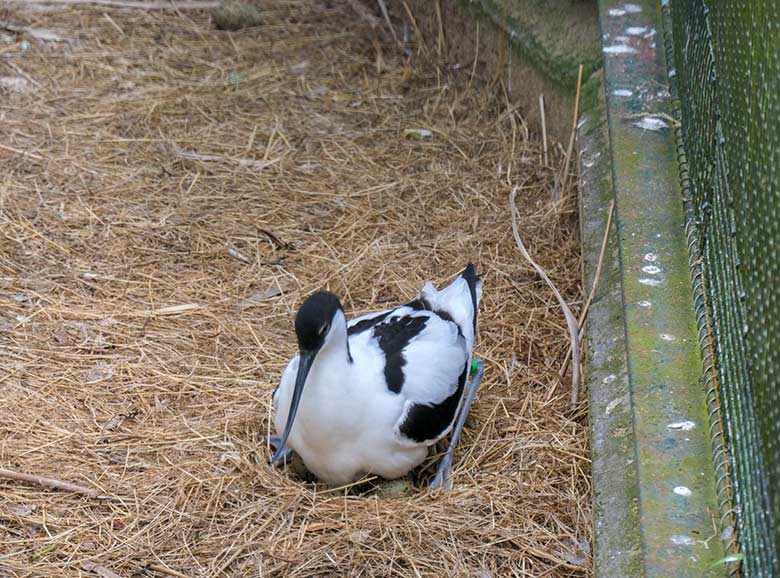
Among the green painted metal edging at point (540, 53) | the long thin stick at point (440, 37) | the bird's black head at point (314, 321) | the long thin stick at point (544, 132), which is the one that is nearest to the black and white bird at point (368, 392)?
the bird's black head at point (314, 321)

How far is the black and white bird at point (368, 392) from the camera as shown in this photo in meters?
3.42

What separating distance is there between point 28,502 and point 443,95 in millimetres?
3617

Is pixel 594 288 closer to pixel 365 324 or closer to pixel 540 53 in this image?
pixel 365 324

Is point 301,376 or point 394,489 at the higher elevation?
point 301,376

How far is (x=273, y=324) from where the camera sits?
Answer: 14.7 feet

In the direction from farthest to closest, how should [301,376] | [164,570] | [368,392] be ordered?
[368,392] → [301,376] → [164,570]

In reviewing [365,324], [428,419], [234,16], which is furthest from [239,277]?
[234,16]

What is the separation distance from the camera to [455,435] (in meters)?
3.90

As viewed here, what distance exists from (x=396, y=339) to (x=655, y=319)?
34.6 inches

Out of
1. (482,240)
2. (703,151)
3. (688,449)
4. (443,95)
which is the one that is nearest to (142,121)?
(443,95)

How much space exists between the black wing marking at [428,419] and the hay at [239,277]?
0.19m

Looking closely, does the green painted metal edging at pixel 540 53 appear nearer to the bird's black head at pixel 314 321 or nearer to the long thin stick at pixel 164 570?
the bird's black head at pixel 314 321

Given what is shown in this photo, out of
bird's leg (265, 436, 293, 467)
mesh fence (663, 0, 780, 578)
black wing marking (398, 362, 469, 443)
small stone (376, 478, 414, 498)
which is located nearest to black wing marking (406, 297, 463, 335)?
black wing marking (398, 362, 469, 443)

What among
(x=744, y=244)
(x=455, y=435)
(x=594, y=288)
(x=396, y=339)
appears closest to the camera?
(x=744, y=244)
